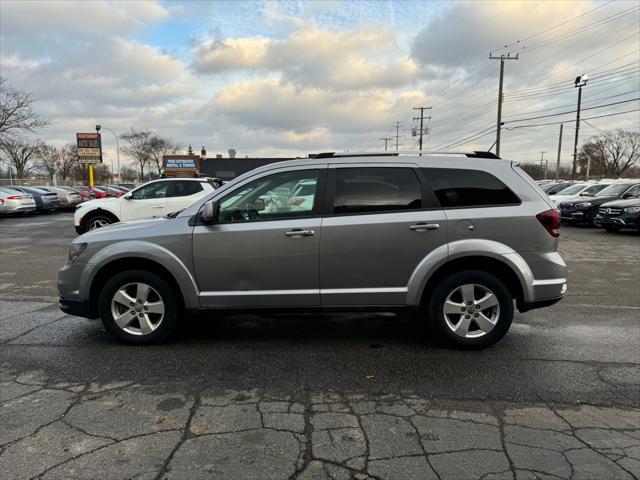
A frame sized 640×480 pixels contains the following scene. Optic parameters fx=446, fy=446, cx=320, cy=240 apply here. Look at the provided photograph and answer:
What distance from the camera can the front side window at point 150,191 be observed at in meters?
11.9

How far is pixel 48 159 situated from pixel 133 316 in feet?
308

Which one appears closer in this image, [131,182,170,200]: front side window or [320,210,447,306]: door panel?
[320,210,447,306]: door panel

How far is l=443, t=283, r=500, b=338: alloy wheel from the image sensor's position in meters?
4.26

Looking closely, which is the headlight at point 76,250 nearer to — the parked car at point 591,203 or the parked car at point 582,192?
the parked car at point 591,203

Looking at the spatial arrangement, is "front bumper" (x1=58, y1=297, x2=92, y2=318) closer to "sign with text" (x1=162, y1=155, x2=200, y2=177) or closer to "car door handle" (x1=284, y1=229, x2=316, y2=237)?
"car door handle" (x1=284, y1=229, x2=316, y2=237)

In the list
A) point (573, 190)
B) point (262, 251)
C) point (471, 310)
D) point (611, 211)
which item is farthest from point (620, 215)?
point (262, 251)

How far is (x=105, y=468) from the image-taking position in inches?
101

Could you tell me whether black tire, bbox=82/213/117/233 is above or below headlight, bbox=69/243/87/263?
below

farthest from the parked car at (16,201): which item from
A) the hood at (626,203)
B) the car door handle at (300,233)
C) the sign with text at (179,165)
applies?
the hood at (626,203)

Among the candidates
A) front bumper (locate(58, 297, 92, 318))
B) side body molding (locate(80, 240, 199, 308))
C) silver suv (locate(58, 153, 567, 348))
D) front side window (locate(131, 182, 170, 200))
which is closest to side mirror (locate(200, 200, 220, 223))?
silver suv (locate(58, 153, 567, 348))

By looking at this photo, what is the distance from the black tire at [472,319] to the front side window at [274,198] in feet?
4.85

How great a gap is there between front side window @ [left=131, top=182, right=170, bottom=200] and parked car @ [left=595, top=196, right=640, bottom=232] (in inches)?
543

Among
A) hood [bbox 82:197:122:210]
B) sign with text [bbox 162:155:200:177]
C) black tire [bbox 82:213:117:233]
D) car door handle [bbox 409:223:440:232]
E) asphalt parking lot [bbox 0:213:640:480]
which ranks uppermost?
sign with text [bbox 162:155:200:177]

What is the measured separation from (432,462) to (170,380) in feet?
7.24
